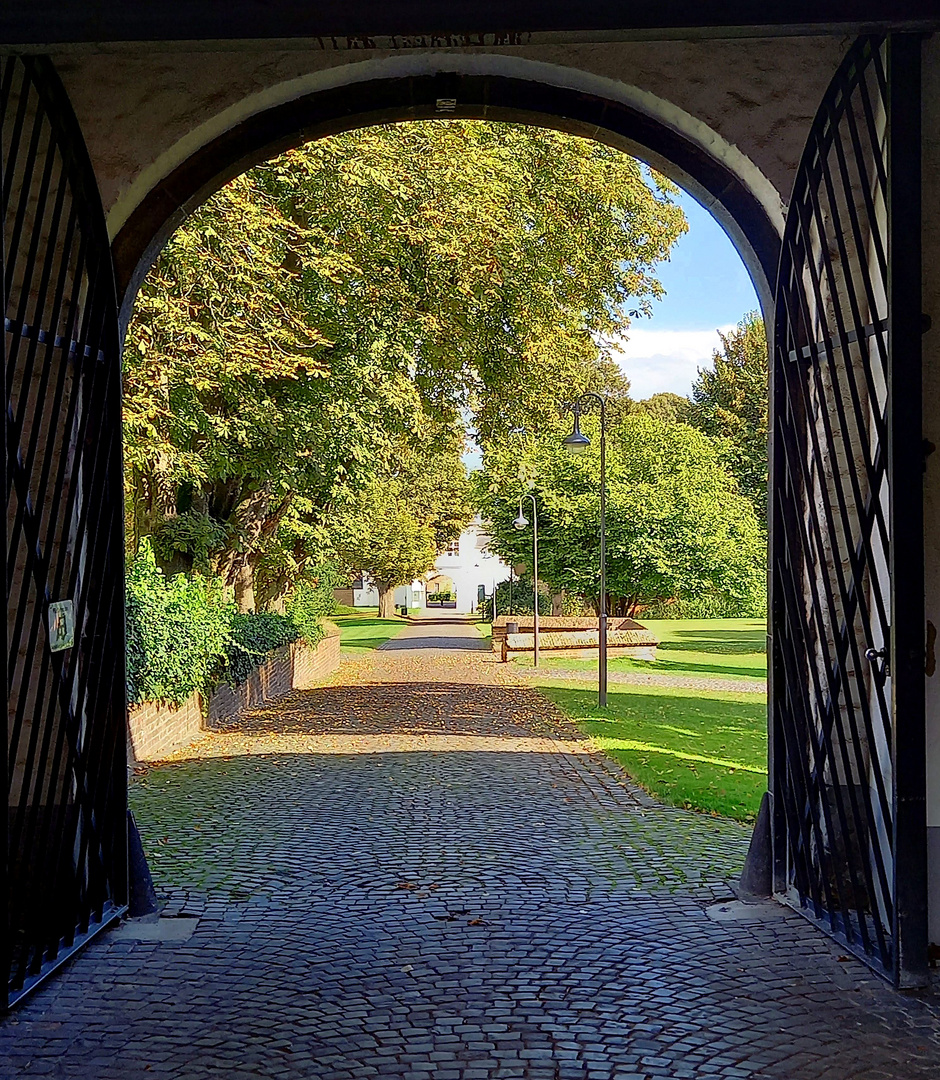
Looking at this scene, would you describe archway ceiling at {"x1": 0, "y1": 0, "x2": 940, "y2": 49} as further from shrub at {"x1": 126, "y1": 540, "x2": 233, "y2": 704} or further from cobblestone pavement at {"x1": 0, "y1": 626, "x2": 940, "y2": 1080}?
shrub at {"x1": 126, "y1": 540, "x2": 233, "y2": 704}

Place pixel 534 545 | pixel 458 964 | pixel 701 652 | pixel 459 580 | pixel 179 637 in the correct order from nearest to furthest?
pixel 458 964 < pixel 179 637 < pixel 534 545 < pixel 701 652 < pixel 459 580

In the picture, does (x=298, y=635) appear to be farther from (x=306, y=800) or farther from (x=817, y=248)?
(x=817, y=248)

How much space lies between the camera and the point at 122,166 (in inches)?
247

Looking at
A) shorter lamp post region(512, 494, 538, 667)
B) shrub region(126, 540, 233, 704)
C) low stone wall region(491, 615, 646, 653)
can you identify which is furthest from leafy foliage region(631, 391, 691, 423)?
shrub region(126, 540, 233, 704)

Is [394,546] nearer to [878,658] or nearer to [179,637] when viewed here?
[179,637]

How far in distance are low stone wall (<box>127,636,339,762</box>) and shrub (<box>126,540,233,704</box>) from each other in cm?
21

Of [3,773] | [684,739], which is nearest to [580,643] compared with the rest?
[684,739]

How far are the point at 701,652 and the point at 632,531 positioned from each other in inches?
169

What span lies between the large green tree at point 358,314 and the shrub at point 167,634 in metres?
1.32

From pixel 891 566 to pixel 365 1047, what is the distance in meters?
2.89

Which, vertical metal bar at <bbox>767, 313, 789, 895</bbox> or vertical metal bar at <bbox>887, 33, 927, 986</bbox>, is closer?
vertical metal bar at <bbox>887, 33, 927, 986</bbox>

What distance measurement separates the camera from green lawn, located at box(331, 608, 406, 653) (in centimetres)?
4233

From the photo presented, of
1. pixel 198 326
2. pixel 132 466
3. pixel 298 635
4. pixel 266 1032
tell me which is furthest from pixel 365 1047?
pixel 298 635

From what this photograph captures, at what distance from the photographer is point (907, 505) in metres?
5.16
